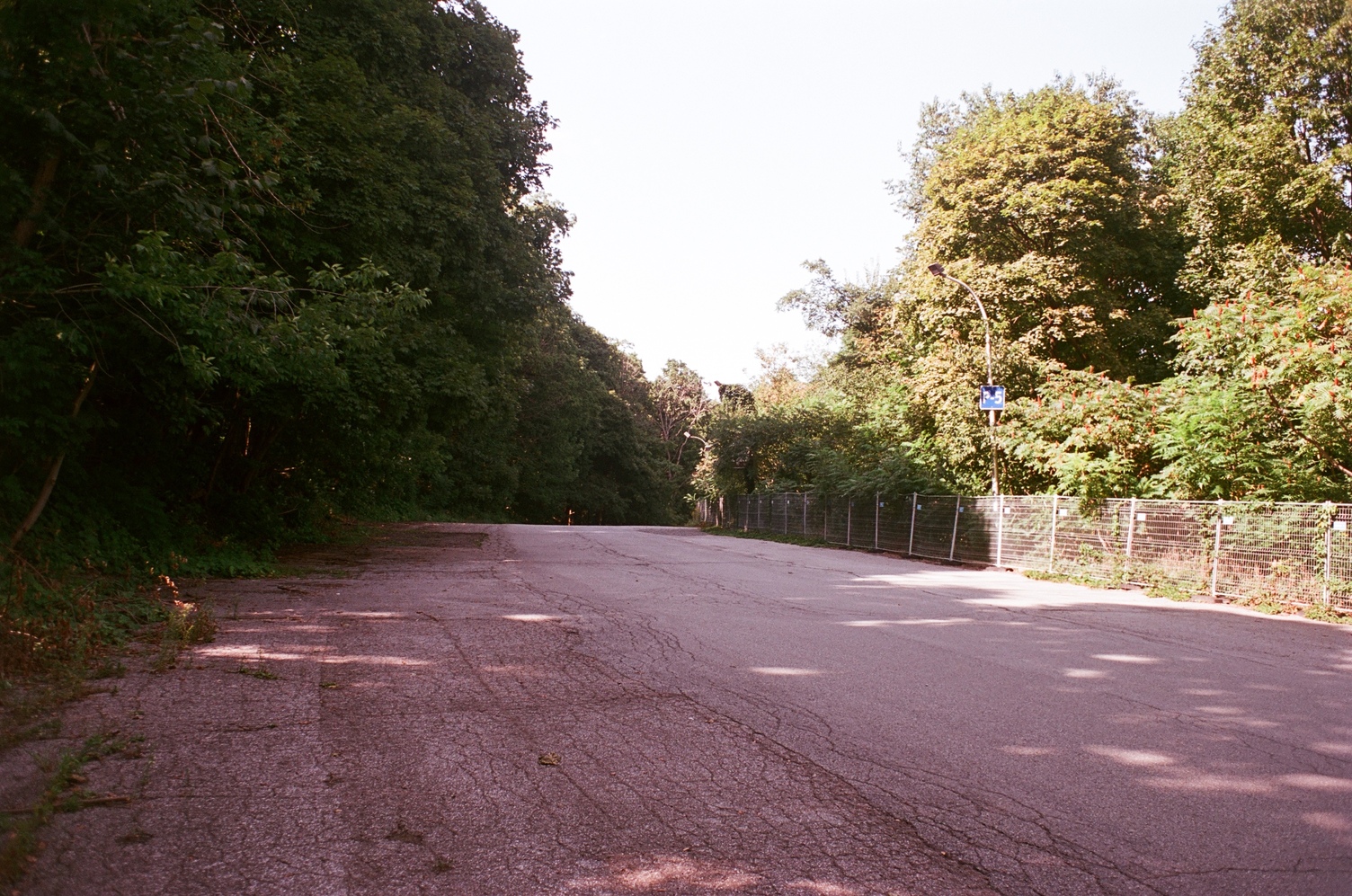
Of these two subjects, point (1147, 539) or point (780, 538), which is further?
point (780, 538)

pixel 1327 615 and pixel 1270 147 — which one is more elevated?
pixel 1270 147

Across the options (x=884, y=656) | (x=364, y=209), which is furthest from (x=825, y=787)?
(x=364, y=209)

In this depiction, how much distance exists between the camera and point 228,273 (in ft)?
29.5

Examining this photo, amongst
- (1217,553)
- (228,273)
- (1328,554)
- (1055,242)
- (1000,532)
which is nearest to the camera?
(228,273)

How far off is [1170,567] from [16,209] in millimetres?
16144

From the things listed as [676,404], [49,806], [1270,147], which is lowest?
[49,806]

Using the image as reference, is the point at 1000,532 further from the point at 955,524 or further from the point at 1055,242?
the point at 1055,242

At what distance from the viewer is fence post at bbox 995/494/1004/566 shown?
2047cm

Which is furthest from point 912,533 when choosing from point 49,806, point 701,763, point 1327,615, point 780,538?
point 49,806

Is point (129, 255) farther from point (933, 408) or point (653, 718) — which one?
point (933, 408)

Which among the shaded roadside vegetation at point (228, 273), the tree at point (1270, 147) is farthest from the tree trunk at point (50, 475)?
the tree at point (1270, 147)

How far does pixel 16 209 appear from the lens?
7.24 m

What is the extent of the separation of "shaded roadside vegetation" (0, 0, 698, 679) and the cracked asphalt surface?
223cm

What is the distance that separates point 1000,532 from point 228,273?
54.7 ft
